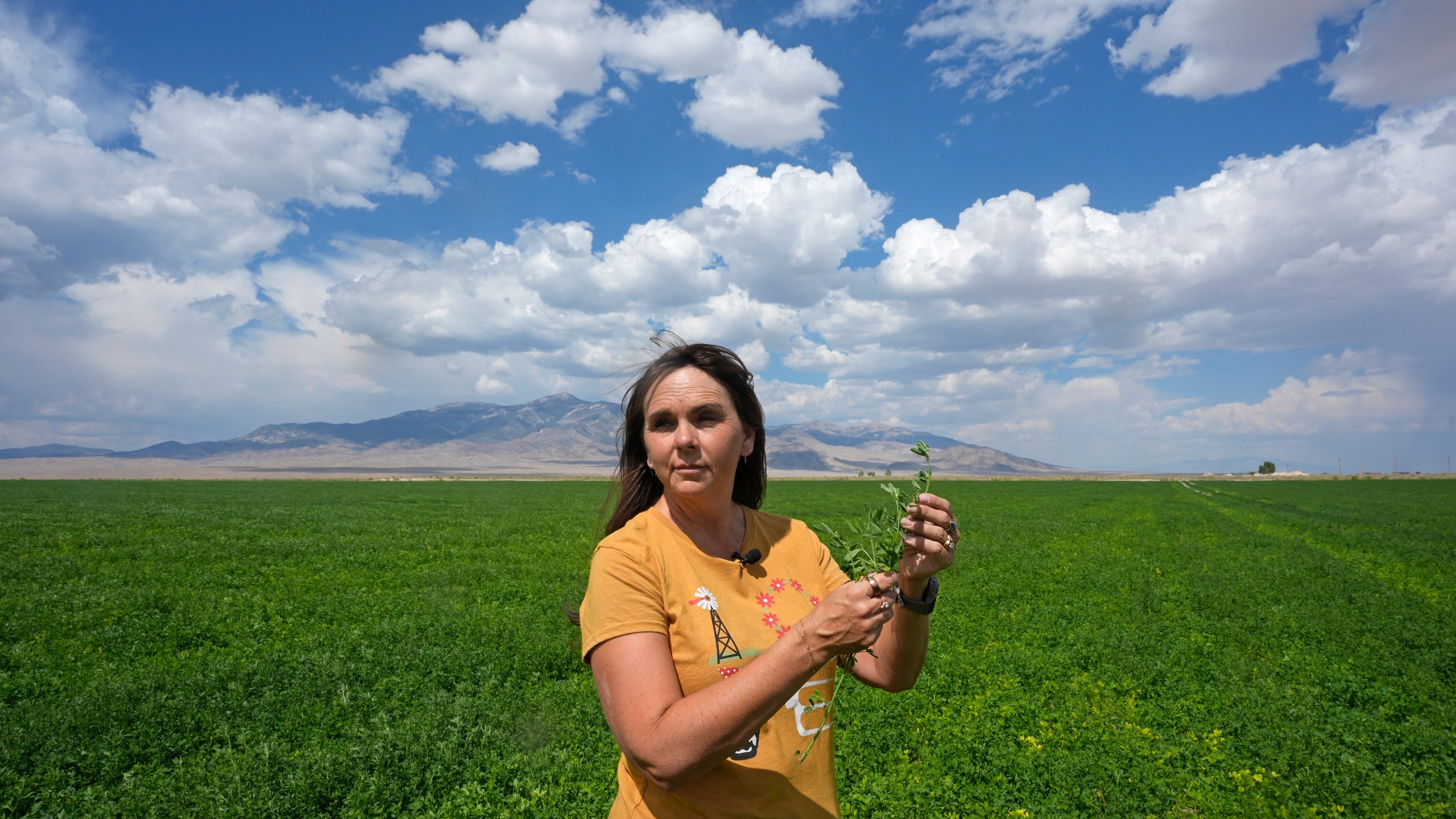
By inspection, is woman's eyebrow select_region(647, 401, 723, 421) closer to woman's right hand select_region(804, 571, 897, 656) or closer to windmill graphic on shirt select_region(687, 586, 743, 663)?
windmill graphic on shirt select_region(687, 586, 743, 663)

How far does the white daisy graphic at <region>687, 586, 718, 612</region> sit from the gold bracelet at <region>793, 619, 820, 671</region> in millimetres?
473

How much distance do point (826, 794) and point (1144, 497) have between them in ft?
222

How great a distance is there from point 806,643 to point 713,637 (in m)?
0.46

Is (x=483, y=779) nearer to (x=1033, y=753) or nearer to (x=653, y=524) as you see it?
(x=1033, y=753)

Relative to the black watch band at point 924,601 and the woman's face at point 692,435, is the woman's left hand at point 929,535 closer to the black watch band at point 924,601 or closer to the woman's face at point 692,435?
the black watch band at point 924,601

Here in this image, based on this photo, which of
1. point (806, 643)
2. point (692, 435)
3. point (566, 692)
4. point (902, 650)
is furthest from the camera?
point (566, 692)

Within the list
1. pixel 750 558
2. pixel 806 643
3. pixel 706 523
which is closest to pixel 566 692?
pixel 706 523

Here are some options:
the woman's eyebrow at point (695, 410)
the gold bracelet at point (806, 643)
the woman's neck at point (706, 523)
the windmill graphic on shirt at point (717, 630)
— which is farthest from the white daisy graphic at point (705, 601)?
the woman's eyebrow at point (695, 410)

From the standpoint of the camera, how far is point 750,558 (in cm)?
245

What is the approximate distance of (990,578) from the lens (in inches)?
689

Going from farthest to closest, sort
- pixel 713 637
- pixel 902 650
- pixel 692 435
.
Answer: pixel 902 650
pixel 692 435
pixel 713 637

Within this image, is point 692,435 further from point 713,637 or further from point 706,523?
point 713,637

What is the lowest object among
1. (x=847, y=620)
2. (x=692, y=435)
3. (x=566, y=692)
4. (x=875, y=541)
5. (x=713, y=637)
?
(x=566, y=692)

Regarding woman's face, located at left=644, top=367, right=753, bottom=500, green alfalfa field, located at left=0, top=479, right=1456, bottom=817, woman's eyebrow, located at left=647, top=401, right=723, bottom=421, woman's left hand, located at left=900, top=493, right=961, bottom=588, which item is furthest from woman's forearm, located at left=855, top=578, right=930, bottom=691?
green alfalfa field, located at left=0, top=479, right=1456, bottom=817
